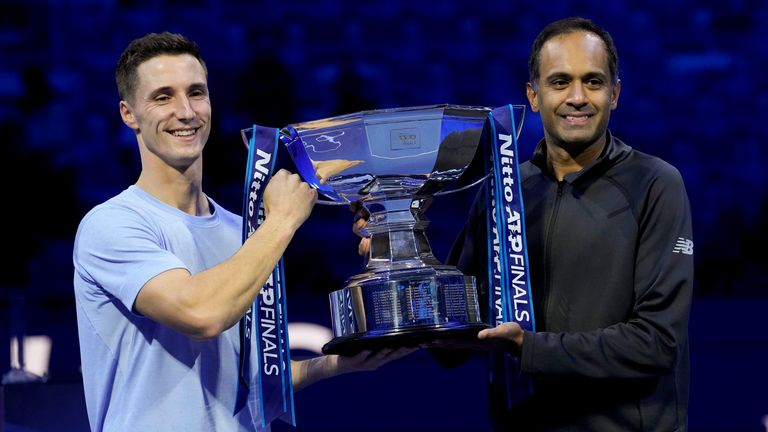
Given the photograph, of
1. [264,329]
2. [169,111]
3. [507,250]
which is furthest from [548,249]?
[169,111]

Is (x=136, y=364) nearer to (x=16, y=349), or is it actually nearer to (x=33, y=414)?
(x=33, y=414)

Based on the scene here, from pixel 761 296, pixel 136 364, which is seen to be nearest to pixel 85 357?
pixel 136 364

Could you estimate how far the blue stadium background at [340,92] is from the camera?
149 inches

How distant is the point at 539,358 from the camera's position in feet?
6.18

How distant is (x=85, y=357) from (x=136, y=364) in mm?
111

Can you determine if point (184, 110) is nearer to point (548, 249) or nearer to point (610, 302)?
point (548, 249)

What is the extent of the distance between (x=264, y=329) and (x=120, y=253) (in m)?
0.31

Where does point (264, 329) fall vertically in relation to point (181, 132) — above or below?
below

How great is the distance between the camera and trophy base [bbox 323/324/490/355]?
1.88 m

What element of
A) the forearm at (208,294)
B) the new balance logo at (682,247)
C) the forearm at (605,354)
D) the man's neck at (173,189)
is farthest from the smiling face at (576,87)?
the man's neck at (173,189)

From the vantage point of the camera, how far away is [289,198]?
197 cm

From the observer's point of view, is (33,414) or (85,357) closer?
(85,357)

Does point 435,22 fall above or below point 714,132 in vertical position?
above

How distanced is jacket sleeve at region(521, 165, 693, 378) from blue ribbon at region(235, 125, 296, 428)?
1.52 ft
